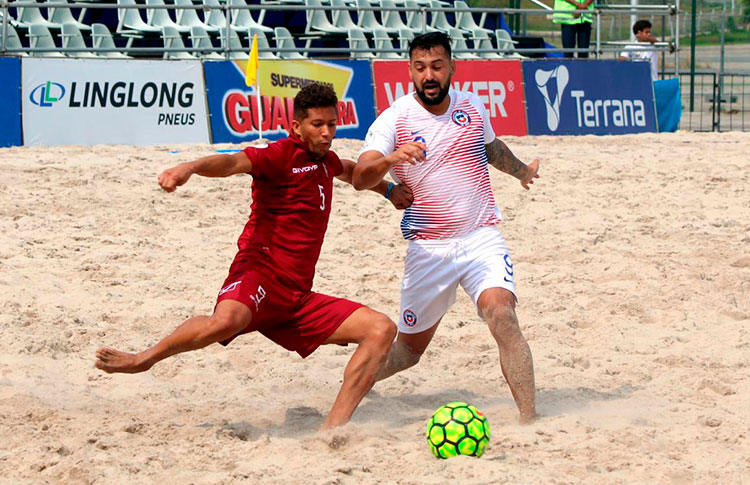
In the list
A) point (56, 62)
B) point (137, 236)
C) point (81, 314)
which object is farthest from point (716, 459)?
point (56, 62)

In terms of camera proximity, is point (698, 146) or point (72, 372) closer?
point (72, 372)

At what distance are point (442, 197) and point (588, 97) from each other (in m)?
10.6

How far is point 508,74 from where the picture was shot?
14.7m

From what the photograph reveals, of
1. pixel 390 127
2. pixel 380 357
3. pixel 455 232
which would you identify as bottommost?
pixel 380 357

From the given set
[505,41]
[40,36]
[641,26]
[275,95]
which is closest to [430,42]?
[275,95]

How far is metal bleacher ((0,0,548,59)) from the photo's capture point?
41.4 ft

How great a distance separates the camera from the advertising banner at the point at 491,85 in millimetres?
13773

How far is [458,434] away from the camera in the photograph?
452cm

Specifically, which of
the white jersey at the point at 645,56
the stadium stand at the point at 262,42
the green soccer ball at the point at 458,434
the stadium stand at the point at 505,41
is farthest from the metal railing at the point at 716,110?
the green soccer ball at the point at 458,434

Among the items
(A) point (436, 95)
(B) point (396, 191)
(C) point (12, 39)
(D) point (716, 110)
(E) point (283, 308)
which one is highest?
(C) point (12, 39)

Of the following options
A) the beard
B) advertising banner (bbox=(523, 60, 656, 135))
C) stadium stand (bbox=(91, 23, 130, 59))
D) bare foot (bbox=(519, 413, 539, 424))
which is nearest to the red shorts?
bare foot (bbox=(519, 413, 539, 424))

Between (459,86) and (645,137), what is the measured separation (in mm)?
3073

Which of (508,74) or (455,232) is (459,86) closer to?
(508,74)

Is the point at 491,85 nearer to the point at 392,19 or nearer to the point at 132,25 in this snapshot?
the point at 392,19
